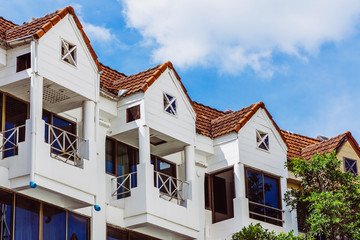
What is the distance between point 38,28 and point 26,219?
6.13 m

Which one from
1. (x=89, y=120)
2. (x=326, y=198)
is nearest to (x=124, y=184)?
(x=89, y=120)

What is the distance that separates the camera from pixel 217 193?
36.5m

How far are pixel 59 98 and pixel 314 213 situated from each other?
10.3m

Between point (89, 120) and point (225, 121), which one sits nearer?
point (89, 120)

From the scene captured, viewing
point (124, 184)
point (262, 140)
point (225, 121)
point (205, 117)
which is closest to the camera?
point (124, 184)

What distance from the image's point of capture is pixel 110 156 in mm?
33094

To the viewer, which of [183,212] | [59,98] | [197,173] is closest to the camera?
[59,98]

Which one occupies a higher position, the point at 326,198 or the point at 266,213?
the point at 266,213

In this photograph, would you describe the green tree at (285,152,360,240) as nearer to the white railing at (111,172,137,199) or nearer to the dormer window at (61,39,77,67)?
the white railing at (111,172,137,199)

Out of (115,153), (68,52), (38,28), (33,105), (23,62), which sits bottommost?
(33,105)

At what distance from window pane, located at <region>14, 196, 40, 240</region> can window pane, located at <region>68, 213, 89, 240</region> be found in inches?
61.3

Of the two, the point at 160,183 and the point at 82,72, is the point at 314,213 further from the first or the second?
the point at 82,72

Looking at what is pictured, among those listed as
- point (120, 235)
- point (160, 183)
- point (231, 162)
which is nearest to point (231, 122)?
point (231, 162)

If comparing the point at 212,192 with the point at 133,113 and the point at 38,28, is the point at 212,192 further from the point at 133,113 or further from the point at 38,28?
the point at 38,28
